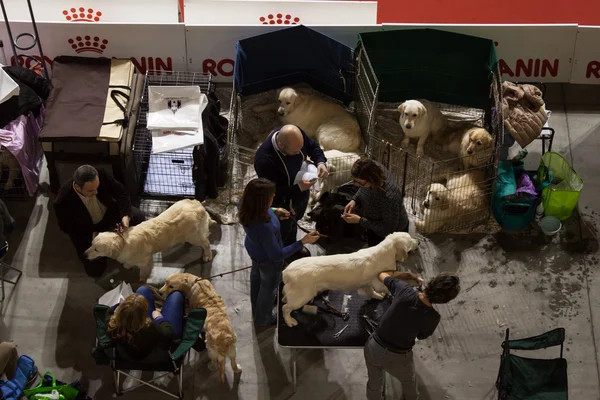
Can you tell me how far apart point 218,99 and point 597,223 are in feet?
12.2

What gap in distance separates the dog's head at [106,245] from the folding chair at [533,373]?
2.89 meters

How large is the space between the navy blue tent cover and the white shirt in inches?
75.3

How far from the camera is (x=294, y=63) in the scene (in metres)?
8.22

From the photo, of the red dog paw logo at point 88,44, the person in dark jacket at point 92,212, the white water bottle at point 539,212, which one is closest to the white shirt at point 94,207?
the person in dark jacket at point 92,212

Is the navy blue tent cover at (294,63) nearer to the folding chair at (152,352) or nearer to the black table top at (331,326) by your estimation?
the black table top at (331,326)

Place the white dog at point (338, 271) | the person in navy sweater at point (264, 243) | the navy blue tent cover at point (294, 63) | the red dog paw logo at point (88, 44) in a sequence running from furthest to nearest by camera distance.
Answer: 1. the red dog paw logo at point (88, 44)
2. the navy blue tent cover at point (294, 63)
3. the white dog at point (338, 271)
4. the person in navy sweater at point (264, 243)

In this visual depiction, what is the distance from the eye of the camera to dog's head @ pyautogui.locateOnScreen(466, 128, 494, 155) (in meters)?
7.41

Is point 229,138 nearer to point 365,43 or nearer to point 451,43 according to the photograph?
point 365,43

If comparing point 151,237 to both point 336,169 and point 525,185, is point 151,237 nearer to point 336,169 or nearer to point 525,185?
point 336,169

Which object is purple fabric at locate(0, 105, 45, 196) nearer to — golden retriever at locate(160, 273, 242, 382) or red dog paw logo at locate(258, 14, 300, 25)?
golden retriever at locate(160, 273, 242, 382)

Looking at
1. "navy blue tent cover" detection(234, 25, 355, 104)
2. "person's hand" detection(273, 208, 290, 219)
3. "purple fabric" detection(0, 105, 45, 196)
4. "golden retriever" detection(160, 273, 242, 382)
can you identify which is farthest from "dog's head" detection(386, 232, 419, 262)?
"purple fabric" detection(0, 105, 45, 196)

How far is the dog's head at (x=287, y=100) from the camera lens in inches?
309

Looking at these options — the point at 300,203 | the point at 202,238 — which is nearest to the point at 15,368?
the point at 202,238

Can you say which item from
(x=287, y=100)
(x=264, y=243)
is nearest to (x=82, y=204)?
(x=264, y=243)
